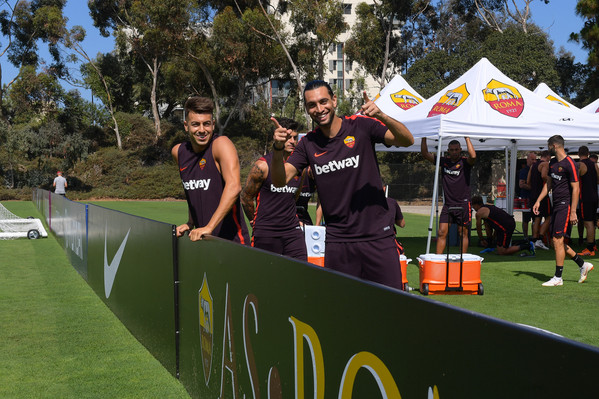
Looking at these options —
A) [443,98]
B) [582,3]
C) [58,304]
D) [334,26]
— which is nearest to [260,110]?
[334,26]

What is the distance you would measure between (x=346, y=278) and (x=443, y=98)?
32.9 feet

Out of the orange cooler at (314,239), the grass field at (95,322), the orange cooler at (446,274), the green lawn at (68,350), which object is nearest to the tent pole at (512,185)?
the grass field at (95,322)

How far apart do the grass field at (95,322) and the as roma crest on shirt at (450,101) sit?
2786 mm

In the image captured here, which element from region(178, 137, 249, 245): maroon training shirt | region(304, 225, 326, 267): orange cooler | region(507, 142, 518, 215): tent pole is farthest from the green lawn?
region(507, 142, 518, 215): tent pole

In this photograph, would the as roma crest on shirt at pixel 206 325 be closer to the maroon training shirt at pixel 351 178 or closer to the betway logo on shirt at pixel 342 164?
the maroon training shirt at pixel 351 178

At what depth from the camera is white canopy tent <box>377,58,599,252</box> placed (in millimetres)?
10391

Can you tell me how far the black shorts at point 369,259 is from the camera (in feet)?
13.6

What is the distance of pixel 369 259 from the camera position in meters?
4.17

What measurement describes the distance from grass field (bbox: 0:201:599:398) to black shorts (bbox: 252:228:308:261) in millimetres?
1384

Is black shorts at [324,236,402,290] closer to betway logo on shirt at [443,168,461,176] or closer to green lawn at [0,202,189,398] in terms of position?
green lawn at [0,202,189,398]

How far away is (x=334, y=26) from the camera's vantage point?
3966 cm

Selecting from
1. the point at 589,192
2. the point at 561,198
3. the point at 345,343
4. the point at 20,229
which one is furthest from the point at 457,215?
the point at 20,229

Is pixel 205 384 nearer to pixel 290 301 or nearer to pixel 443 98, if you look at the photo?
pixel 290 301

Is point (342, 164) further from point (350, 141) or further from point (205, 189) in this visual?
point (205, 189)
